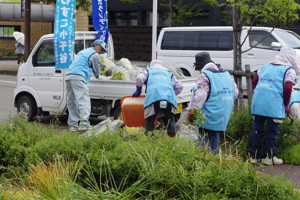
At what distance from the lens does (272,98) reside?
5.77 m

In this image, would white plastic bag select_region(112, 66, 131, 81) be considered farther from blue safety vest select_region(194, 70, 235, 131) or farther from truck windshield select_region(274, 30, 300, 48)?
truck windshield select_region(274, 30, 300, 48)

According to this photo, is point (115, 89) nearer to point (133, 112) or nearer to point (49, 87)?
point (133, 112)

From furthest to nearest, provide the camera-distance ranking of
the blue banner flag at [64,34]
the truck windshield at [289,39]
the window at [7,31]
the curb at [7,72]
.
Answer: the window at [7,31]
the curb at [7,72]
the truck windshield at [289,39]
the blue banner flag at [64,34]

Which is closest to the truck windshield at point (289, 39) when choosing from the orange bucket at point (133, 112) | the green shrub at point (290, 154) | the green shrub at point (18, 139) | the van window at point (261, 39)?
the van window at point (261, 39)

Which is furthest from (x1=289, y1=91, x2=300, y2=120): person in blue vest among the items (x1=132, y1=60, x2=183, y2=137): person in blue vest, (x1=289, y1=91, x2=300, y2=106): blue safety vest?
(x1=132, y1=60, x2=183, y2=137): person in blue vest

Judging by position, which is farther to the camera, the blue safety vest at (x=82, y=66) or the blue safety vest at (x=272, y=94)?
the blue safety vest at (x=82, y=66)

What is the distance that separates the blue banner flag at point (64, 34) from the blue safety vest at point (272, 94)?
4434 millimetres

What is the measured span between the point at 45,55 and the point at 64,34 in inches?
36.4

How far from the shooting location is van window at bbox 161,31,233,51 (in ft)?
46.0

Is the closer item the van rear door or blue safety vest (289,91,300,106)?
blue safety vest (289,91,300,106)

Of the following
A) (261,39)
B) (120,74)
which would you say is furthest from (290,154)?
(261,39)

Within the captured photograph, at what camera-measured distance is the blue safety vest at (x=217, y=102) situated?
5.22 m

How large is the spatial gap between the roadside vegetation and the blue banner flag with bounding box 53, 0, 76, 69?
3873mm

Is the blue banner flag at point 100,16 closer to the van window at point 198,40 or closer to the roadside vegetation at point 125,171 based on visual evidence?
the van window at point 198,40
